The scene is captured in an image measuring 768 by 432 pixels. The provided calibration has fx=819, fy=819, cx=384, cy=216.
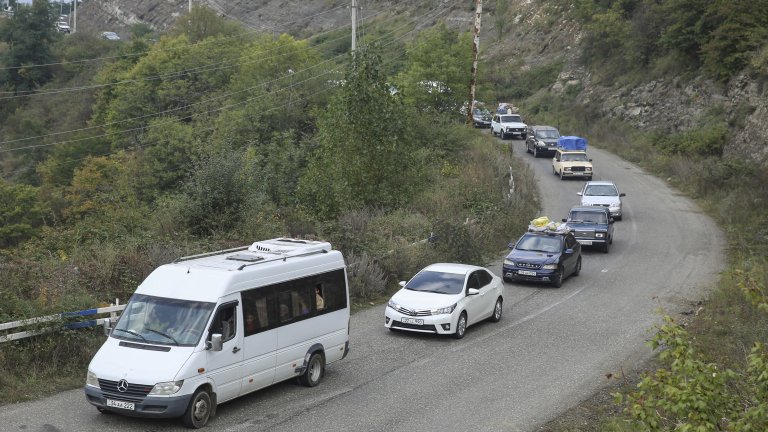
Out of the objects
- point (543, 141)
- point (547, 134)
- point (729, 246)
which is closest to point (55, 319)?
point (729, 246)

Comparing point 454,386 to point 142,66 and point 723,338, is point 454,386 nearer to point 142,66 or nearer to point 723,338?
point 723,338

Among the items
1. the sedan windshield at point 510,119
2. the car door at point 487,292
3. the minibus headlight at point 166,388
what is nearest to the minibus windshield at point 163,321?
the minibus headlight at point 166,388

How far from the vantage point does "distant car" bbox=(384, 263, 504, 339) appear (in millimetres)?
17672

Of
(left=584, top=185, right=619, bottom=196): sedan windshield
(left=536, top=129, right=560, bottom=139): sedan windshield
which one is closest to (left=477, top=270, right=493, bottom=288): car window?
(left=584, top=185, right=619, bottom=196): sedan windshield

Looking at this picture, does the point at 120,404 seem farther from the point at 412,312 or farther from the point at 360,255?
the point at 360,255

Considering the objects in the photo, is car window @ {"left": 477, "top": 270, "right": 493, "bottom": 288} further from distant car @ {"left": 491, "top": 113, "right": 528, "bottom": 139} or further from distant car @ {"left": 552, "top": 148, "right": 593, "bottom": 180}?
distant car @ {"left": 491, "top": 113, "right": 528, "bottom": 139}

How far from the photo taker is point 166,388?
36.2 feet

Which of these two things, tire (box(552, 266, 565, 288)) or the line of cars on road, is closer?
the line of cars on road

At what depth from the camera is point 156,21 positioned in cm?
15288

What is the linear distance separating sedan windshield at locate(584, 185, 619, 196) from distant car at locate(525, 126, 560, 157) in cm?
1747

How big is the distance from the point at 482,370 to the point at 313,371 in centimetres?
341

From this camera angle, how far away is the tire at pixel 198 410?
1132 cm

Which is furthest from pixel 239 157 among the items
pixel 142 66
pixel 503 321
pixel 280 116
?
pixel 142 66

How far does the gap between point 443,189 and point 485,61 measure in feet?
185
